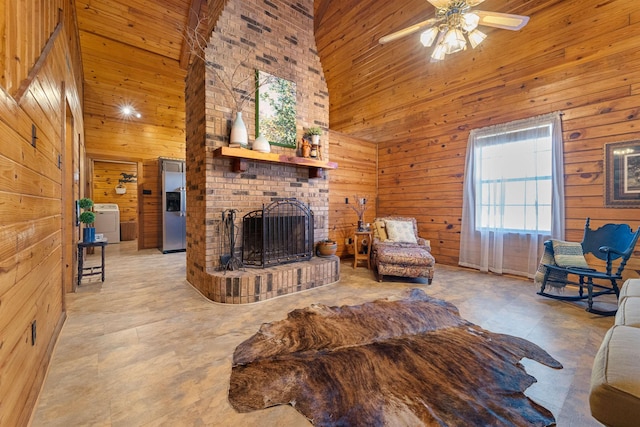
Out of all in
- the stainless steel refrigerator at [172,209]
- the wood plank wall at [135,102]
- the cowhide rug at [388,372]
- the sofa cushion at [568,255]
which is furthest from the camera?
the stainless steel refrigerator at [172,209]

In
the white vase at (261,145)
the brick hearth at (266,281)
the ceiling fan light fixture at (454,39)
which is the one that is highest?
the ceiling fan light fixture at (454,39)

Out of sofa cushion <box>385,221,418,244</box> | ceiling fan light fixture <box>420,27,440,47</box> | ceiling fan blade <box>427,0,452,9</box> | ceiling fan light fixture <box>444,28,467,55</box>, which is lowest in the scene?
sofa cushion <box>385,221,418,244</box>

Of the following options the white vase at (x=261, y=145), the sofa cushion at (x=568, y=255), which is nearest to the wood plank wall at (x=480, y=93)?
the sofa cushion at (x=568, y=255)

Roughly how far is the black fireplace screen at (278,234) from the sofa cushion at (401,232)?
148cm

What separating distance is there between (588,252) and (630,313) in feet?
6.50

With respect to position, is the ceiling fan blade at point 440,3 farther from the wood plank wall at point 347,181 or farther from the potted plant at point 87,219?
the potted plant at point 87,219

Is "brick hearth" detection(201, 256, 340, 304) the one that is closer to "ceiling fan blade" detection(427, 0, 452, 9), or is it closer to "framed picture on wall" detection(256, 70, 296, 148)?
"framed picture on wall" detection(256, 70, 296, 148)

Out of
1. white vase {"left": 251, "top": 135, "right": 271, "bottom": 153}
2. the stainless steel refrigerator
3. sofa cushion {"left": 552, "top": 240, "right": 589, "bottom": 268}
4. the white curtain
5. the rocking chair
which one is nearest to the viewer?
the rocking chair

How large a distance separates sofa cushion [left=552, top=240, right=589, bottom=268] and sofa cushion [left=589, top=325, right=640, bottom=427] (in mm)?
2344

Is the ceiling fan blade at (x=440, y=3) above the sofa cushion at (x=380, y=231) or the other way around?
above

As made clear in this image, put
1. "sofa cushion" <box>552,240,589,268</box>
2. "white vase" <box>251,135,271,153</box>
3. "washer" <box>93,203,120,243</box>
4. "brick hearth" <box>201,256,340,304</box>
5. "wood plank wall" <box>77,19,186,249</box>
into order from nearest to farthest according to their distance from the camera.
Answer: "brick hearth" <box>201,256,340,304</box>
"sofa cushion" <box>552,240,589,268</box>
"white vase" <box>251,135,271,153</box>
"wood plank wall" <box>77,19,186,249</box>
"washer" <box>93,203,120,243</box>

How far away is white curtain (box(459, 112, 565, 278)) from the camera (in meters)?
3.50

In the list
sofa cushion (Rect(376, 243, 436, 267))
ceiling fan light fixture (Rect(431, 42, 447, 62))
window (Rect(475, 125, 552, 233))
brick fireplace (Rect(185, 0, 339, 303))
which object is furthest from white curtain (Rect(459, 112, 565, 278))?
brick fireplace (Rect(185, 0, 339, 303))

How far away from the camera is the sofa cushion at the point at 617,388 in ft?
2.74
